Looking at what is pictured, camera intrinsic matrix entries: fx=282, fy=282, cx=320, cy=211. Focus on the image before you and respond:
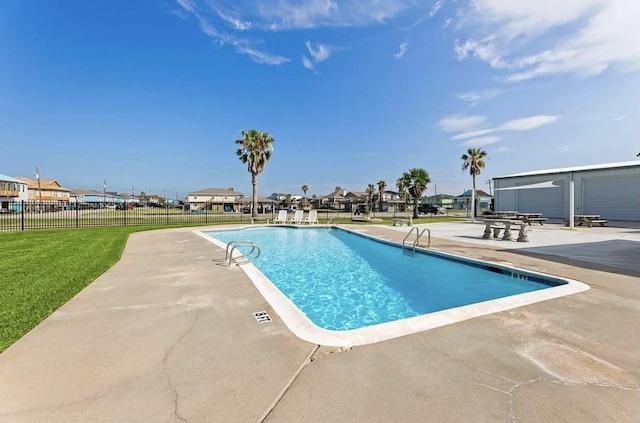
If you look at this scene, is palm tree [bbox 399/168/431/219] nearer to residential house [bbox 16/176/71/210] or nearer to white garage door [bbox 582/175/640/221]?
white garage door [bbox 582/175/640/221]

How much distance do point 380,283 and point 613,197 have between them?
1030 inches

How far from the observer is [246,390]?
2.17 metres

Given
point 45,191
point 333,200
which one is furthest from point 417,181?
point 45,191

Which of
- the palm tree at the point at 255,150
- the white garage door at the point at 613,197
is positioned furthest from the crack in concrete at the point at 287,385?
the white garage door at the point at 613,197

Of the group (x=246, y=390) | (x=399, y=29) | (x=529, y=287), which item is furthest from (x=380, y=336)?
(x=399, y=29)

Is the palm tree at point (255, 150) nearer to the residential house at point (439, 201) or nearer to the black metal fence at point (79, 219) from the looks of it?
the black metal fence at point (79, 219)

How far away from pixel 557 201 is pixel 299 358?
30.9m

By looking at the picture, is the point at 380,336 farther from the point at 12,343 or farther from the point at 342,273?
the point at 342,273

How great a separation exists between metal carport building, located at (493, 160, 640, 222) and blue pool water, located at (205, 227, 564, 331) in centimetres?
1375

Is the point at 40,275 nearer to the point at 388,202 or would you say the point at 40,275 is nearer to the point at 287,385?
the point at 287,385

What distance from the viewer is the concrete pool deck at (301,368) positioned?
1.94 meters

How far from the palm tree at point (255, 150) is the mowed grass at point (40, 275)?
19.5 m

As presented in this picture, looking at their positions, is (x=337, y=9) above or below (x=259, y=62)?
below

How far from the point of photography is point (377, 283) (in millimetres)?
7230
